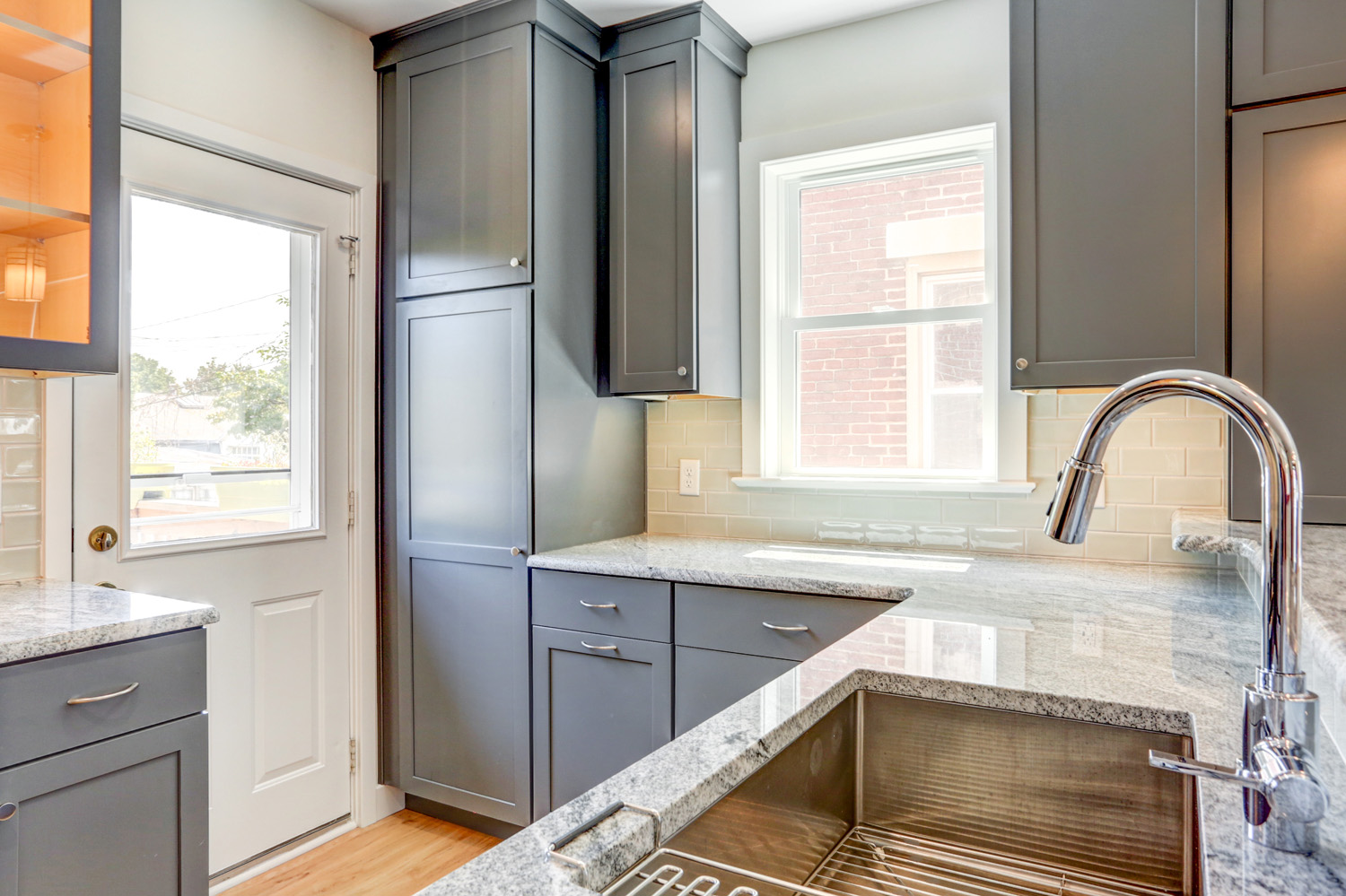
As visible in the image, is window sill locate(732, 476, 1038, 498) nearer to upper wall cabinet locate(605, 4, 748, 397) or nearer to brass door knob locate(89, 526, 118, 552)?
upper wall cabinet locate(605, 4, 748, 397)

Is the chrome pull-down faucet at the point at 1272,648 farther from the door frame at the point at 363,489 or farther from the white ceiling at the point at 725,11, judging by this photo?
the door frame at the point at 363,489

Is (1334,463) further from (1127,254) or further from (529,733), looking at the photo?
(529,733)

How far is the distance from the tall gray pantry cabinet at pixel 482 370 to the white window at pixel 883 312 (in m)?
0.66

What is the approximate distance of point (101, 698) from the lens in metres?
1.48

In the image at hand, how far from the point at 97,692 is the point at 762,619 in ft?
4.72

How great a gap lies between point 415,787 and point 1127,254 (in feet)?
8.62

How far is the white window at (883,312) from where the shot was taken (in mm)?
2553

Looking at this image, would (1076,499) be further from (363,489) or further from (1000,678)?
(363,489)

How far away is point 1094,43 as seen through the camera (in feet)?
6.41

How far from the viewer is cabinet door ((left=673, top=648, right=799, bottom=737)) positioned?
6.92ft

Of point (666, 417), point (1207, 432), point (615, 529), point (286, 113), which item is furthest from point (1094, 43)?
point (286, 113)

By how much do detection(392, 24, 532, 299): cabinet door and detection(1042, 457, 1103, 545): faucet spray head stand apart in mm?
1976

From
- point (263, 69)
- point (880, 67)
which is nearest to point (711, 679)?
point (880, 67)

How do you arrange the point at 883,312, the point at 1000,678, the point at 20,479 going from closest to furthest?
1. the point at 1000,678
2. the point at 20,479
3. the point at 883,312
